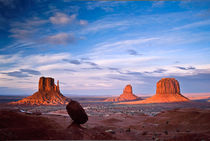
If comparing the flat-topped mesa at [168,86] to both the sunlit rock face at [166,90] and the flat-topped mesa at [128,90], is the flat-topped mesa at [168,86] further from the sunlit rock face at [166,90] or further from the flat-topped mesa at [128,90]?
the flat-topped mesa at [128,90]

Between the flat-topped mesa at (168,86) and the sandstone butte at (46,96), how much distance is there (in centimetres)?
5810

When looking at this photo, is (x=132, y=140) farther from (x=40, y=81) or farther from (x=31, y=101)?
(x=40, y=81)

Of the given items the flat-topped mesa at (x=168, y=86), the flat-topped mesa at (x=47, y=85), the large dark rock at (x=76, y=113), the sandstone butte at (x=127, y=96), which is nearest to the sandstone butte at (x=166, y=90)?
the flat-topped mesa at (x=168, y=86)

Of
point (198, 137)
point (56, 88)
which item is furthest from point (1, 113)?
point (56, 88)

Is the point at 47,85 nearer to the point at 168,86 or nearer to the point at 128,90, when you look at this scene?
the point at 168,86

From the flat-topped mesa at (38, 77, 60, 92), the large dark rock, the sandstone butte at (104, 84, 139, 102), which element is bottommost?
the sandstone butte at (104, 84, 139, 102)

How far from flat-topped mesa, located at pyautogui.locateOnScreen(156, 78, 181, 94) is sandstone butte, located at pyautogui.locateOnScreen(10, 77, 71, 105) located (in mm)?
58102

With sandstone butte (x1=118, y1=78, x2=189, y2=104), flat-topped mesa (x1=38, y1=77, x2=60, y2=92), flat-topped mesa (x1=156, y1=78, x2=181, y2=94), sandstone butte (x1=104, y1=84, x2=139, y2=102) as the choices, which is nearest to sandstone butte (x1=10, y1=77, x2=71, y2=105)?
flat-topped mesa (x1=38, y1=77, x2=60, y2=92)

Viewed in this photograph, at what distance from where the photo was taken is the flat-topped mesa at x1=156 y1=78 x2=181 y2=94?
101 meters

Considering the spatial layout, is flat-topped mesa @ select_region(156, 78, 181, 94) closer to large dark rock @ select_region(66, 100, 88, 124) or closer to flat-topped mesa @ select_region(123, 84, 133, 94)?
flat-topped mesa @ select_region(123, 84, 133, 94)

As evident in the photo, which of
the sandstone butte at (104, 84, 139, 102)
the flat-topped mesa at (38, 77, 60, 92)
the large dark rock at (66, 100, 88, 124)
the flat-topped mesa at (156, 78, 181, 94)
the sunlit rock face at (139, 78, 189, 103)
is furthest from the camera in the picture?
the sandstone butte at (104, 84, 139, 102)

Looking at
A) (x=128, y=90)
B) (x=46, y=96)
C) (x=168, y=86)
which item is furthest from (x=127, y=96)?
(x=46, y=96)

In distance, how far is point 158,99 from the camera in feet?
326

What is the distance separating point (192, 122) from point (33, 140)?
67.4 ft
